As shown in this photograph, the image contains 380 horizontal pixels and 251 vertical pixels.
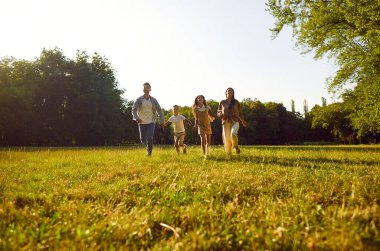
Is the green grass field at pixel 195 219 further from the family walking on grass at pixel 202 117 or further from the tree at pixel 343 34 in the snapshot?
the tree at pixel 343 34

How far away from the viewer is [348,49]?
1912 cm

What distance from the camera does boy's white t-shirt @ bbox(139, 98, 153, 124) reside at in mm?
11008

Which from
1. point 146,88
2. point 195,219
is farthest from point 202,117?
point 195,219

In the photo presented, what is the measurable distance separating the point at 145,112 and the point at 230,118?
3210mm

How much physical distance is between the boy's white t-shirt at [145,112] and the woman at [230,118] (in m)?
2.68

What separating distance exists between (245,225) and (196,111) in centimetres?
884

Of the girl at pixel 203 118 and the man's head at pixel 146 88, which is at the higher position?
the man's head at pixel 146 88

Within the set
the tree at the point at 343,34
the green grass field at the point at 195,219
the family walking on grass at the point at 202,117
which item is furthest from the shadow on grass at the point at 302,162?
the tree at the point at 343,34

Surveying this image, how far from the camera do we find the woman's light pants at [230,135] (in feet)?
33.3

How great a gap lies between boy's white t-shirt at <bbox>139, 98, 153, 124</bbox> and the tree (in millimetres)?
11220

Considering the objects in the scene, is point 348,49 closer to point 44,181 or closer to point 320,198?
point 320,198

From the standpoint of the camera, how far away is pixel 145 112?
11016 millimetres

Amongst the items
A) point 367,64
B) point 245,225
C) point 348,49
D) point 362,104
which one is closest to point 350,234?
point 245,225

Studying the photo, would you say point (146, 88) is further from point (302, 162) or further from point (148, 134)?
point (302, 162)
